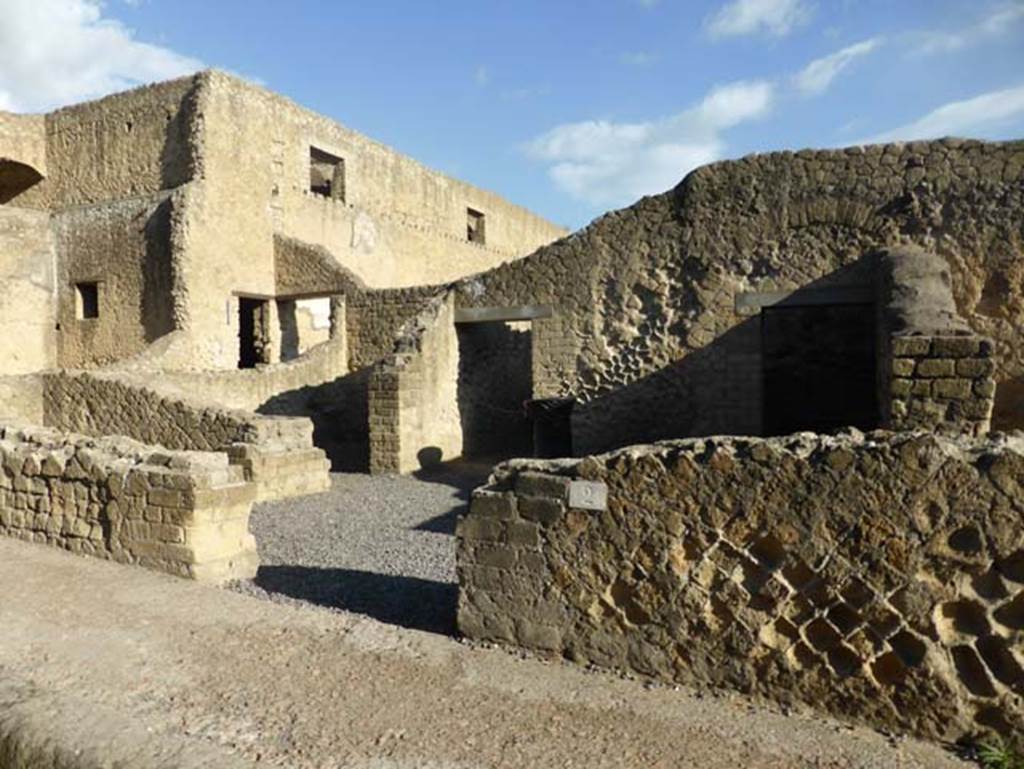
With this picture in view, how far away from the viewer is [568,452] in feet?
36.0

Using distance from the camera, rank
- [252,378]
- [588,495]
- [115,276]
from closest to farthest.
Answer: [588,495], [252,378], [115,276]

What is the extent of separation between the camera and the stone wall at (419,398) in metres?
11.0

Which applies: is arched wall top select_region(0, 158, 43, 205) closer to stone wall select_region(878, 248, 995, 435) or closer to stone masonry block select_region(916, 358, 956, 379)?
stone wall select_region(878, 248, 995, 435)

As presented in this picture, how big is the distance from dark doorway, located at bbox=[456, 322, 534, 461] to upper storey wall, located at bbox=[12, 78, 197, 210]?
6.66 meters

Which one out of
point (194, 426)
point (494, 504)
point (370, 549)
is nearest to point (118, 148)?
point (194, 426)

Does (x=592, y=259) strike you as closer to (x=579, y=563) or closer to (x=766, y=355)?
(x=766, y=355)

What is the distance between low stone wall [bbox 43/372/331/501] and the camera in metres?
9.23

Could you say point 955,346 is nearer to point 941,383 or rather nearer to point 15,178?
point 941,383

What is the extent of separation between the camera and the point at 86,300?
15773mm

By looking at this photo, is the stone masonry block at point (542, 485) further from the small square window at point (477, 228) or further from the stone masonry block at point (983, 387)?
the small square window at point (477, 228)

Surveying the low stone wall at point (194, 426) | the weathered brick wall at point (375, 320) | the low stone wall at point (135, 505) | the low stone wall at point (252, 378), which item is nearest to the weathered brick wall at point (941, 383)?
the low stone wall at point (135, 505)

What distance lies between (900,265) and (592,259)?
158 inches

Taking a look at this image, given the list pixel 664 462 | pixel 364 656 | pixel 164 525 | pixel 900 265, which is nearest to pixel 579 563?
pixel 664 462

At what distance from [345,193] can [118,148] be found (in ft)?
15.5
